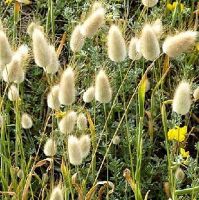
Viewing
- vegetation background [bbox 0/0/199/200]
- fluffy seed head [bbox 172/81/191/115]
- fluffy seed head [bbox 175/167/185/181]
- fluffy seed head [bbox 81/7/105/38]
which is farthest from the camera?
vegetation background [bbox 0/0/199/200]

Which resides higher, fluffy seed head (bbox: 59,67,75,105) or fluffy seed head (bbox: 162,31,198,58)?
fluffy seed head (bbox: 162,31,198,58)

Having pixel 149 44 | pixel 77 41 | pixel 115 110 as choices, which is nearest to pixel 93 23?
pixel 77 41

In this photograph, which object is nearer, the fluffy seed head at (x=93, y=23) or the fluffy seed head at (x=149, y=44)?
the fluffy seed head at (x=149, y=44)

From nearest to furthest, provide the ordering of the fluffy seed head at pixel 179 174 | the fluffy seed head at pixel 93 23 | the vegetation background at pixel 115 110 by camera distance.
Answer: the fluffy seed head at pixel 93 23, the fluffy seed head at pixel 179 174, the vegetation background at pixel 115 110

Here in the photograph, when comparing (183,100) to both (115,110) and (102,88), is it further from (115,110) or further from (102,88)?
(115,110)

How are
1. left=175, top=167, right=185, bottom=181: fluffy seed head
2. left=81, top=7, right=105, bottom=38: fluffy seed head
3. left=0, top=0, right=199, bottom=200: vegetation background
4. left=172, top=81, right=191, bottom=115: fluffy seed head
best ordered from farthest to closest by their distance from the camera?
left=0, top=0, right=199, bottom=200: vegetation background
left=175, top=167, right=185, bottom=181: fluffy seed head
left=81, top=7, right=105, bottom=38: fluffy seed head
left=172, top=81, right=191, bottom=115: fluffy seed head

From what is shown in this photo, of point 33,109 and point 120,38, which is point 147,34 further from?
point 33,109

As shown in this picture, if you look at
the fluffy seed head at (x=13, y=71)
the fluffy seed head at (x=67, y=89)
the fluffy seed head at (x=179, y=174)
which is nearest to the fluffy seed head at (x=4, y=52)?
the fluffy seed head at (x=13, y=71)

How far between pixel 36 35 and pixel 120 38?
22 centimetres

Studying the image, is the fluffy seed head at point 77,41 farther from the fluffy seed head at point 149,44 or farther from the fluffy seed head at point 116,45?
the fluffy seed head at point 149,44

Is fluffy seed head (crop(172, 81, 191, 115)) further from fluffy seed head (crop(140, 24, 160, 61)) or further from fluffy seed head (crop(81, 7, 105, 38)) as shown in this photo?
fluffy seed head (crop(81, 7, 105, 38))

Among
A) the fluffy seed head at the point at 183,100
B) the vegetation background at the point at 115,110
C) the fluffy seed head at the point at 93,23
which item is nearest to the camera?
the fluffy seed head at the point at 183,100

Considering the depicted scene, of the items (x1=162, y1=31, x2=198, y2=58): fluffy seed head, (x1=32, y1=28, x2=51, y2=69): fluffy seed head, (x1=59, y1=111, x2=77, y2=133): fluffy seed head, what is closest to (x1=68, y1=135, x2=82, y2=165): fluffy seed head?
(x1=59, y1=111, x2=77, y2=133): fluffy seed head

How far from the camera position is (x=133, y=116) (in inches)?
87.7
